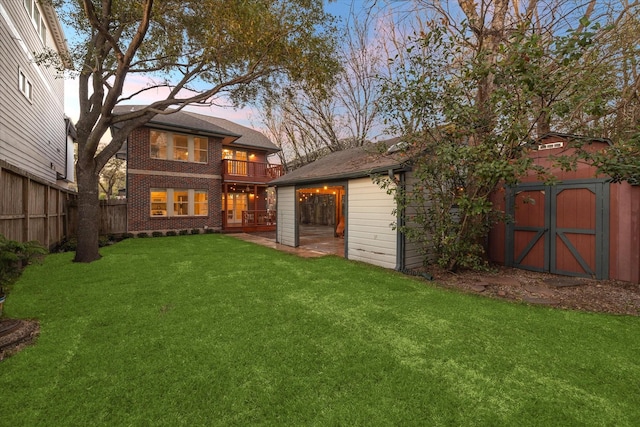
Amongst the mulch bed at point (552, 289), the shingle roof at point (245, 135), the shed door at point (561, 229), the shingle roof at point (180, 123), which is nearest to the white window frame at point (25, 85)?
the shingle roof at point (180, 123)

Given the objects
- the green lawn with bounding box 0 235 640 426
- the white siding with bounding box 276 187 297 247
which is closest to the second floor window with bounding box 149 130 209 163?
the white siding with bounding box 276 187 297 247

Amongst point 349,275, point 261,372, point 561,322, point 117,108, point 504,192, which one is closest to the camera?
point 261,372

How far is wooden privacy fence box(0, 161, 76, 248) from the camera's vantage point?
5625 millimetres

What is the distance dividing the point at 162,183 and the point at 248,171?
4860 mm

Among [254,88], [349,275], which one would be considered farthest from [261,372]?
[254,88]

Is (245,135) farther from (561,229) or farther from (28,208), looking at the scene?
(561,229)

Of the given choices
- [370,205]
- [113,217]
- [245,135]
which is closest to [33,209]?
[113,217]

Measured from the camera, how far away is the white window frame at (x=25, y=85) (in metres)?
8.65

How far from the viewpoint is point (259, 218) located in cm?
1792

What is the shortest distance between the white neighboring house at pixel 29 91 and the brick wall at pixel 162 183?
319 cm

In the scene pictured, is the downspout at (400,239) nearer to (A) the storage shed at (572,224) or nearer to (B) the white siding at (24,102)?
(A) the storage shed at (572,224)

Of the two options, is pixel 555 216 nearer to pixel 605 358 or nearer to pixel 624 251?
pixel 624 251

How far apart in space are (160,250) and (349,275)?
6.93 m

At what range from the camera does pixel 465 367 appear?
9.34 feet
